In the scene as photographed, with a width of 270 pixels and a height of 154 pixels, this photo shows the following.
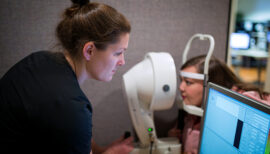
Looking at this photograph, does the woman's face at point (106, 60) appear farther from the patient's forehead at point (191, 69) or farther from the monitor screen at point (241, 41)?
the monitor screen at point (241, 41)

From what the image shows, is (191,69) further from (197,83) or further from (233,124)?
(233,124)

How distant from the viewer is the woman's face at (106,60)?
72 centimetres

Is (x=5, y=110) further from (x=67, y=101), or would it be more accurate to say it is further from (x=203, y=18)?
(x=203, y=18)

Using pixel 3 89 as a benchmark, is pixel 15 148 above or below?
below

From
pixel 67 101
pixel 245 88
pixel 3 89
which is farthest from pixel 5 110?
pixel 245 88

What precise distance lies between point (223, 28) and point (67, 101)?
3.49ft

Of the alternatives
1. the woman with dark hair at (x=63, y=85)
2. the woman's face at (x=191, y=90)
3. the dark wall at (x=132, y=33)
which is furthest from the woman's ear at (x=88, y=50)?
the woman's face at (x=191, y=90)

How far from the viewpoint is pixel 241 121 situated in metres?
0.64

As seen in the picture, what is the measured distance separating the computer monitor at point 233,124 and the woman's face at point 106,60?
363 millimetres

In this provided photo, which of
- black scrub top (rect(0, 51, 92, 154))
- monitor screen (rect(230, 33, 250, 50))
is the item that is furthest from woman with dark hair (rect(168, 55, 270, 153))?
monitor screen (rect(230, 33, 250, 50))

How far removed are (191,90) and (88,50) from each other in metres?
0.59

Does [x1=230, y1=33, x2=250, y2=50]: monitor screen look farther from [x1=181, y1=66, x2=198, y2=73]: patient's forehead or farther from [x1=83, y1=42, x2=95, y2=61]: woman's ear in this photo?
[x1=83, y1=42, x2=95, y2=61]: woman's ear

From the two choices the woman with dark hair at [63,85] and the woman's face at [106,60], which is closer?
the woman with dark hair at [63,85]

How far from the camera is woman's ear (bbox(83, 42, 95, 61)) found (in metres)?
0.68
